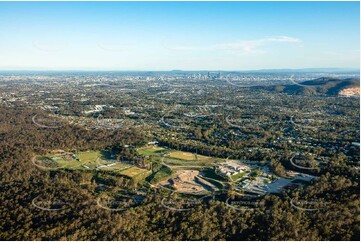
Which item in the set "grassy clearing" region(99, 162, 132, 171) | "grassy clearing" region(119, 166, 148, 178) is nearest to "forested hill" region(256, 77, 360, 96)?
"grassy clearing" region(99, 162, 132, 171)

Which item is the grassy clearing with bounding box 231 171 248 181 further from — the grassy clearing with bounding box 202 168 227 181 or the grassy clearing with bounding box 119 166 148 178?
the grassy clearing with bounding box 119 166 148 178

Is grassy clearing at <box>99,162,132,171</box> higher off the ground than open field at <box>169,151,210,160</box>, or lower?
lower

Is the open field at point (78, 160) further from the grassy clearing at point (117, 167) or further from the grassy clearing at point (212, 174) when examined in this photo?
the grassy clearing at point (212, 174)

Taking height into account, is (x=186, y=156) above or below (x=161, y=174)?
above

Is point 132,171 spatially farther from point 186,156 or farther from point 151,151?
point 186,156

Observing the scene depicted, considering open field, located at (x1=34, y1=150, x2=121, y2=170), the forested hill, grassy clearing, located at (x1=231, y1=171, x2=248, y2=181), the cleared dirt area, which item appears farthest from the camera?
the forested hill

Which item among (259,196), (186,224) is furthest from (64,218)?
(259,196)

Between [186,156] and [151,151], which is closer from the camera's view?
[186,156]

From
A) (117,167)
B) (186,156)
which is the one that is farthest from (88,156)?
(186,156)

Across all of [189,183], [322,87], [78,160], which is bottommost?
[189,183]

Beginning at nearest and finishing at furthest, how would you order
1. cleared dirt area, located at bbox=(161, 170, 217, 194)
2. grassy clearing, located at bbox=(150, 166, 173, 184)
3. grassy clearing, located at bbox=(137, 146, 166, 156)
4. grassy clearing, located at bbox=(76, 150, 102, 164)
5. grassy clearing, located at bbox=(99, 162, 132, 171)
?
cleared dirt area, located at bbox=(161, 170, 217, 194) < grassy clearing, located at bbox=(150, 166, 173, 184) < grassy clearing, located at bbox=(99, 162, 132, 171) < grassy clearing, located at bbox=(76, 150, 102, 164) < grassy clearing, located at bbox=(137, 146, 166, 156)

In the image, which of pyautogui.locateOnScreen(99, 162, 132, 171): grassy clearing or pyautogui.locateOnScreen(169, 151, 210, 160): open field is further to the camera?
pyautogui.locateOnScreen(169, 151, 210, 160): open field

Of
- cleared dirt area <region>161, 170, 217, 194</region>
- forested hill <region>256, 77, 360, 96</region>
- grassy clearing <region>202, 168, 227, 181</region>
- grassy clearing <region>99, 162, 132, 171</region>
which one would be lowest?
cleared dirt area <region>161, 170, 217, 194</region>
